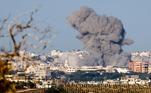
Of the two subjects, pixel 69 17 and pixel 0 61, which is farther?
pixel 69 17

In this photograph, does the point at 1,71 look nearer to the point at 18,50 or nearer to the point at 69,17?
the point at 18,50

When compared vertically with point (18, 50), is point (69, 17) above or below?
above

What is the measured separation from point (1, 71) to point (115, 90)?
260ft

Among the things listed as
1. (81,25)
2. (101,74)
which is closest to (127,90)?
(101,74)

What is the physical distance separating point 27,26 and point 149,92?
73.5 meters

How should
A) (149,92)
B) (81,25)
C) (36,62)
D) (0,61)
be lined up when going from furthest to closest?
(81,25) → (149,92) → (36,62) → (0,61)

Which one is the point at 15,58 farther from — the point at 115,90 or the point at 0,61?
the point at 115,90

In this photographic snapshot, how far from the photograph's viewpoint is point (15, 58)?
10.3 m

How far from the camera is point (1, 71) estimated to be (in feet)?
32.5

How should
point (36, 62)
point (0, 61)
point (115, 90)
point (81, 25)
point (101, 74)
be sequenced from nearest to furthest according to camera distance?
point (0, 61) → point (36, 62) → point (115, 90) → point (101, 74) → point (81, 25)

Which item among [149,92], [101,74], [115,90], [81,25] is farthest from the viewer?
[81,25]

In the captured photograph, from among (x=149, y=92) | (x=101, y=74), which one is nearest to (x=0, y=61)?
(x=149, y=92)

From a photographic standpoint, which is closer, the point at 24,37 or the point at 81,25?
the point at 24,37

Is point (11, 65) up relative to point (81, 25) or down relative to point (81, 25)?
down
